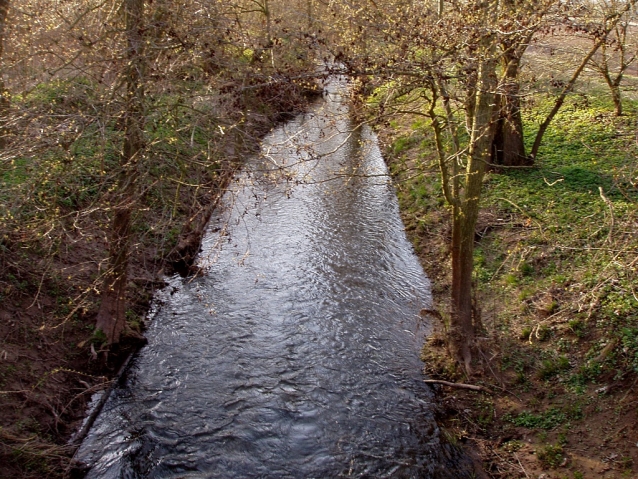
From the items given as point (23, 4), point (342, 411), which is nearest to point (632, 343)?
point (342, 411)

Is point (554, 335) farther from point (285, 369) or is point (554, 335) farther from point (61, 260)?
point (61, 260)

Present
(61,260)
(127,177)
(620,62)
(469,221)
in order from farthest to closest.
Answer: (620,62) < (61,260) < (469,221) < (127,177)

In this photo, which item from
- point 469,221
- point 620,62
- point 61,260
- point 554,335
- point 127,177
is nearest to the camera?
point 127,177

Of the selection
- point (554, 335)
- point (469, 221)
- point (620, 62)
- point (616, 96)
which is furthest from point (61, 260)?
point (620, 62)

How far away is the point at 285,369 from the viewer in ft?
31.7

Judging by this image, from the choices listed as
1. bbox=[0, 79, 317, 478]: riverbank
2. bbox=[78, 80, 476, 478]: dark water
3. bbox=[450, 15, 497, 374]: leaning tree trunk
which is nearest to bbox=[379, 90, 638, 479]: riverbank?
bbox=[450, 15, 497, 374]: leaning tree trunk

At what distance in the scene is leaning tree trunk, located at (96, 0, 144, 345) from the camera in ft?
26.7

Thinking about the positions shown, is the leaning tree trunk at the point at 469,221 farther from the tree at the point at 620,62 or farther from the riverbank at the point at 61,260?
the tree at the point at 620,62

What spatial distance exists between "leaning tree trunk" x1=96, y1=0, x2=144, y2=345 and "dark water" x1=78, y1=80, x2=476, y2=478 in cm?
93

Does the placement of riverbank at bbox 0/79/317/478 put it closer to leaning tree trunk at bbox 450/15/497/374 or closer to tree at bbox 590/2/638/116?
leaning tree trunk at bbox 450/15/497/374

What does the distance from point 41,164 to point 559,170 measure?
12300 mm

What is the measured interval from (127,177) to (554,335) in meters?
7.73

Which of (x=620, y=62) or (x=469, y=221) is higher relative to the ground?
(x=620, y=62)

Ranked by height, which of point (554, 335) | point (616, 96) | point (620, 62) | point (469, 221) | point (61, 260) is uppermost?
point (620, 62)
